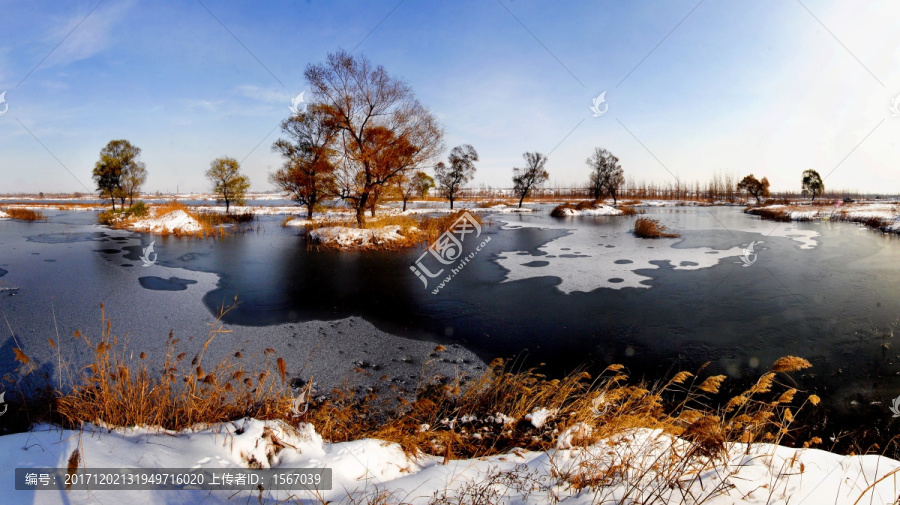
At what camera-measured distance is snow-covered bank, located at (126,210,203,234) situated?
18656mm

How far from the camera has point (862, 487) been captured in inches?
80.1

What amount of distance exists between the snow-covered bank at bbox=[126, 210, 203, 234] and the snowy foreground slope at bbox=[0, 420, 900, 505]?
1957cm

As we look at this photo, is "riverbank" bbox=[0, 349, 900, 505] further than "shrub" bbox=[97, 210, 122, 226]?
No

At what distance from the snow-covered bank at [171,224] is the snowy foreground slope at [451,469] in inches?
771

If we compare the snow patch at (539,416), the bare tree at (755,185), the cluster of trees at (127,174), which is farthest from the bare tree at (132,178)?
the bare tree at (755,185)

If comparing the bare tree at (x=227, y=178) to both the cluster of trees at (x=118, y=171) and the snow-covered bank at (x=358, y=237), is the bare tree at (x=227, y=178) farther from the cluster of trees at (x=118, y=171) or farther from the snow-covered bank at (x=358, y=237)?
the snow-covered bank at (x=358, y=237)

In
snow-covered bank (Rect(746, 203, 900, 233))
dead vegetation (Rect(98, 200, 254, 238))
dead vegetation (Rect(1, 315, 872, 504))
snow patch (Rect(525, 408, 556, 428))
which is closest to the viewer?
dead vegetation (Rect(1, 315, 872, 504))

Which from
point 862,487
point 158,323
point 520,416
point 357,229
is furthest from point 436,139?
point 862,487

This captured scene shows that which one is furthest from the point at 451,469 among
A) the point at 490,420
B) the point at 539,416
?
the point at 539,416

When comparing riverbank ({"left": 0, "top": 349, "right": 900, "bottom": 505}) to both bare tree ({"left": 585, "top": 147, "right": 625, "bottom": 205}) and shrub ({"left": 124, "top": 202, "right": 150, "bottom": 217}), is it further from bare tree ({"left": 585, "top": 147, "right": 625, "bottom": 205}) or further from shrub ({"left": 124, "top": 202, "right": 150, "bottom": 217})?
bare tree ({"left": 585, "top": 147, "right": 625, "bottom": 205})

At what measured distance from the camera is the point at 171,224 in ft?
62.3

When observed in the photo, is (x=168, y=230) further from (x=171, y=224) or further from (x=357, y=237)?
(x=357, y=237)

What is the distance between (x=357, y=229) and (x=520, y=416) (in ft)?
43.9

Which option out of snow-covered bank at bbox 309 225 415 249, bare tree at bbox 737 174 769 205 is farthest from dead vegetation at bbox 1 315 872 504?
bare tree at bbox 737 174 769 205
